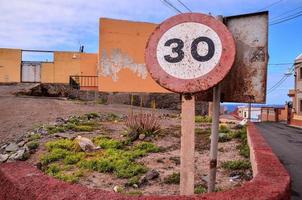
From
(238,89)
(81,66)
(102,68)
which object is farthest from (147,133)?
(81,66)

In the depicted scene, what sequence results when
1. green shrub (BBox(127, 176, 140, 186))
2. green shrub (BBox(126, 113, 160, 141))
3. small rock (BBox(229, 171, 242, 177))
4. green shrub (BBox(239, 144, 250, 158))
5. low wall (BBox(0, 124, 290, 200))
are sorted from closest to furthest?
low wall (BBox(0, 124, 290, 200)) < green shrub (BBox(127, 176, 140, 186)) < small rock (BBox(229, 171, 242, 177)) < green shrub (BBox(239, 144, 250, 158)) < green shrub (BBox(126, 113, 160, 141))

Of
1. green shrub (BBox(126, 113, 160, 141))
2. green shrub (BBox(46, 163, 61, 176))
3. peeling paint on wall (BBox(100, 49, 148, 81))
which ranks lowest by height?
green shrub (BBox(46, 163, 61, 176))

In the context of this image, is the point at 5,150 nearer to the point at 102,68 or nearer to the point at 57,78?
the point at 102,68

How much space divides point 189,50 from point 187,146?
30.2 inches

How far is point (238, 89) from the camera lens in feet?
12.9

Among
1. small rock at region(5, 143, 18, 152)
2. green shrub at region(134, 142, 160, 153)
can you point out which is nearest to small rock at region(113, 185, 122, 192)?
green shrub at region(134, 142, 160, 153)

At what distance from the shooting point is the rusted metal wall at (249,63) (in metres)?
3.86

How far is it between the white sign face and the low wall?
3.20 feet

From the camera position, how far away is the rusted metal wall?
3857 mm

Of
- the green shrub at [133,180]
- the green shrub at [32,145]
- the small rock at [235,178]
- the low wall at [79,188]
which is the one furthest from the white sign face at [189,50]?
the green shrub at [32,145]

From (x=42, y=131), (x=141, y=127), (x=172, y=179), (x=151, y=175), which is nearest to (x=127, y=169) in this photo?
(x=151, y=175)

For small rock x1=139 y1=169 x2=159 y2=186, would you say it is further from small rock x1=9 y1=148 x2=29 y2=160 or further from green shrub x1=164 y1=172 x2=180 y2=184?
small rock x1=9 y1=148 x2=29 y2=160

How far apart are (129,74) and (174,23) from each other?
1673cm

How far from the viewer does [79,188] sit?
10.4ft
